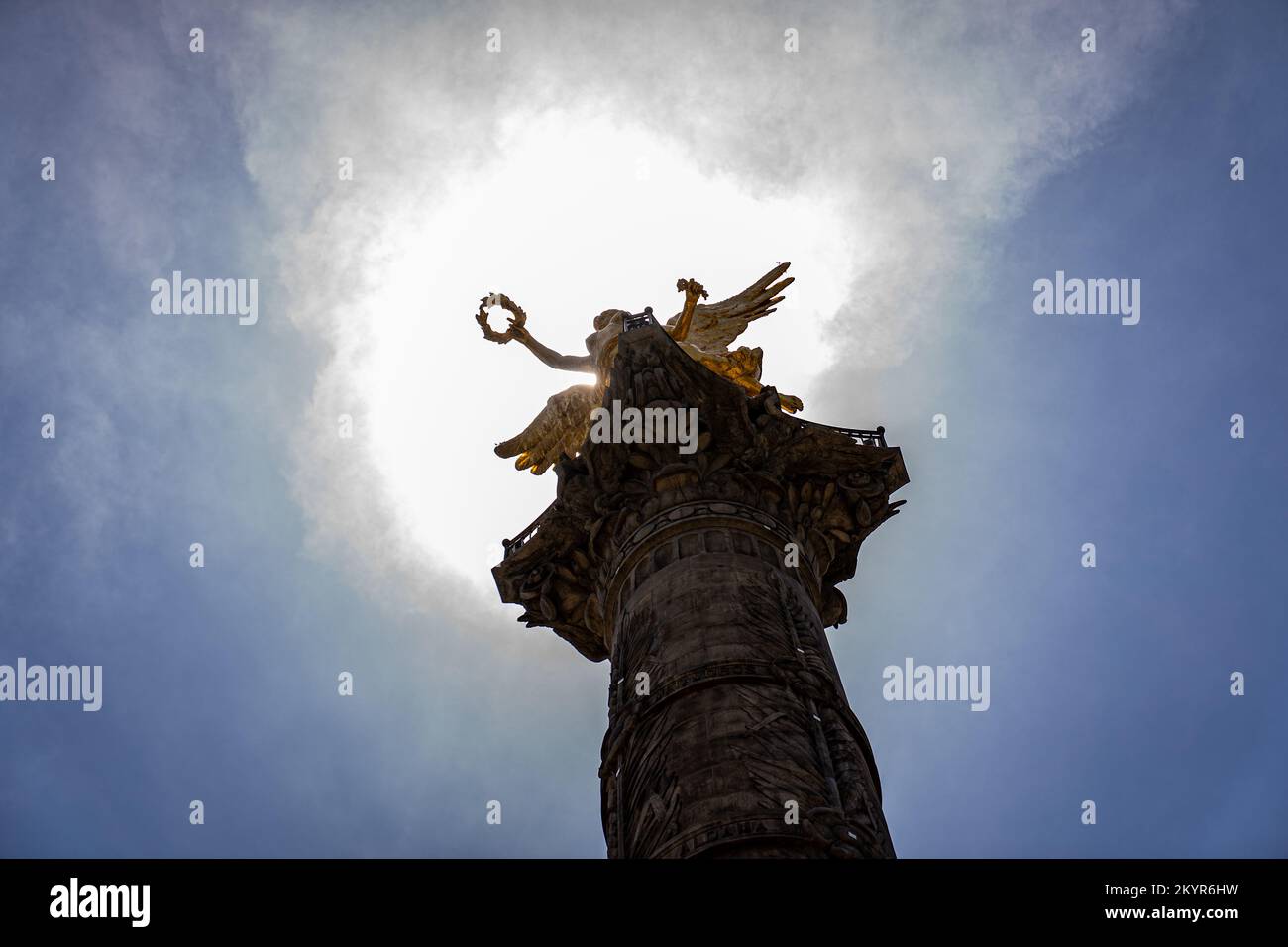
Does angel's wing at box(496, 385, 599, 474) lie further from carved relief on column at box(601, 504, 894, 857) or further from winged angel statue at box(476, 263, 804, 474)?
carved relief on column at box(601, 504, 894, 857)

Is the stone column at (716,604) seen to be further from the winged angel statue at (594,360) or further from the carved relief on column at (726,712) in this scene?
the winged angel statue at (594,360)

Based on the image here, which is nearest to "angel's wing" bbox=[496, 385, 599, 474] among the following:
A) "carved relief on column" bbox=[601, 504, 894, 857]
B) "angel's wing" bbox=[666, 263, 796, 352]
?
"angel's wing" bbox=[666, 263, 796, 352]

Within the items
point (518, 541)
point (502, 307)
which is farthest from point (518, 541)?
point (502, 307)

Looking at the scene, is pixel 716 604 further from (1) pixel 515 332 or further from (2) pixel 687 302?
(1) pixel 515 332

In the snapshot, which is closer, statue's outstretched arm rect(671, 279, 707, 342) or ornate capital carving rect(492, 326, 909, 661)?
ornate capital carving rect(492, 326, 909, 661)

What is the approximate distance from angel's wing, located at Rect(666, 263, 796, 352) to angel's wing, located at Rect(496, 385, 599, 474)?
8.34 ft

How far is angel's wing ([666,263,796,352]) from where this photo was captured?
2488 cm

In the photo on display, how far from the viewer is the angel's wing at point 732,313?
24875 millimetres

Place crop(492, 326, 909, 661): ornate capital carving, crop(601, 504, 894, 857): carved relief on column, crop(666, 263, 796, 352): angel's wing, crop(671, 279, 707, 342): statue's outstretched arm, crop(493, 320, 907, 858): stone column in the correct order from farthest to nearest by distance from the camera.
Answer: crop(666, 263, 796, 352): angel's wing < crop(671, 279, 707, 342): statue's outstretched arm < crop(492, 326, 909, 661): ornate capital carving < crop(493, 320, 907, 858): stone column < crop(601, 504, 894, 857): carved relief on column

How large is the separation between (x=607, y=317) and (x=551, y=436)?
282 centimetres

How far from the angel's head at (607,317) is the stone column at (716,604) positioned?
202 inches
